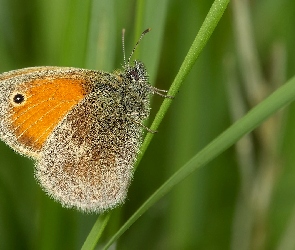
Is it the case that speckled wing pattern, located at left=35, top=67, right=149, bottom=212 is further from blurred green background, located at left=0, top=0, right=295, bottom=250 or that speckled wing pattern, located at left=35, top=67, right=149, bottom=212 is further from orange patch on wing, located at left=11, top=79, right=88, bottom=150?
blurred green background, located at left=0, top=0, right=295, bottom=250

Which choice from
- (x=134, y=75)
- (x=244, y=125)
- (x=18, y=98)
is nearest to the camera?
(x=244, y=125)

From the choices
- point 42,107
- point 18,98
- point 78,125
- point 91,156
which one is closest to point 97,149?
point 91,156

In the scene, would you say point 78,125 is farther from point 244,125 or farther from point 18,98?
point 244,125

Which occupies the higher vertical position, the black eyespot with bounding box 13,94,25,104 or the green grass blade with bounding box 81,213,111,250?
the black eyespot with bounding box 13,94,25,104

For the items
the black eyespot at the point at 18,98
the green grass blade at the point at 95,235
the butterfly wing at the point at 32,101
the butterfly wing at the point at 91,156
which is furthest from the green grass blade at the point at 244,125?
the black eyespot at the point at 18,98

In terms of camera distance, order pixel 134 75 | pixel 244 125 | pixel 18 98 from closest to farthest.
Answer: pixel 244 125, pixel 18 98, pixel 134 75

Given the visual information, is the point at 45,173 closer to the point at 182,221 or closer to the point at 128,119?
the point at 128,119

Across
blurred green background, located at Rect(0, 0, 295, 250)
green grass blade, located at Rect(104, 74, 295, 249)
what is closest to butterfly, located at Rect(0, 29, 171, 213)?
blurred green background, located at Rect(0, 0, 295, 250)
